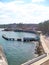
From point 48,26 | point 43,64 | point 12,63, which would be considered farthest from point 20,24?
point 43,64

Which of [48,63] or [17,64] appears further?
[17,64]

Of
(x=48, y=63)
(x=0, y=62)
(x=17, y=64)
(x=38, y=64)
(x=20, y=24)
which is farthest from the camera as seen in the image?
(x=20, y=24)

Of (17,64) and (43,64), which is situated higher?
(43,64)

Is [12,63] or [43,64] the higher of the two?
[43,64]

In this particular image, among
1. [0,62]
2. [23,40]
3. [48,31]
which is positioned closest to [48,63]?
[0,62]

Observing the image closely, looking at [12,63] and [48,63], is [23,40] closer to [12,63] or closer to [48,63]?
[12,63]

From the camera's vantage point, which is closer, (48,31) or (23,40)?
(23,40)

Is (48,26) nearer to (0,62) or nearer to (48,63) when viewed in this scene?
(0,62)

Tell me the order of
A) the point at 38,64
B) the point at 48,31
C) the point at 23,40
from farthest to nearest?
the point at 48,31, the point at 23,40, the point at 38,64

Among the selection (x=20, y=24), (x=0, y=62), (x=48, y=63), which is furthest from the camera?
(x=20, y=24)
